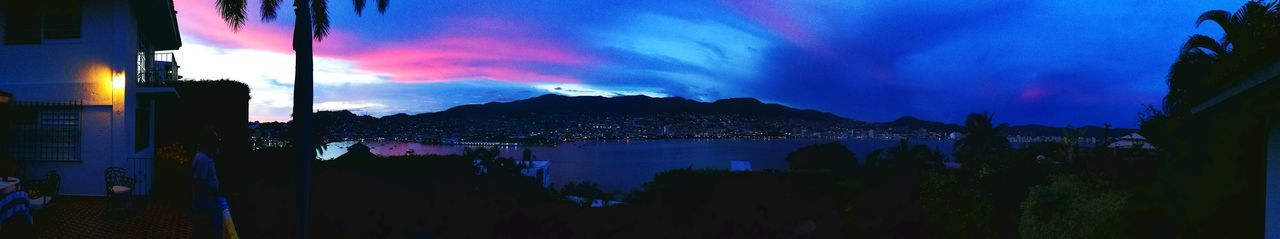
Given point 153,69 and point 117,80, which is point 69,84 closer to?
point 117,80

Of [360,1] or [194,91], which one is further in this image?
[194,91]

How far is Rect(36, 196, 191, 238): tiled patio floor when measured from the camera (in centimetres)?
798

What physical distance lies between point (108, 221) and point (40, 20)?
507cm

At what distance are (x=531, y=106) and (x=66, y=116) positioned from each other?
7831 cm

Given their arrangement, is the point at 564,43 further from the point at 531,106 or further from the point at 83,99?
the point at 531,106

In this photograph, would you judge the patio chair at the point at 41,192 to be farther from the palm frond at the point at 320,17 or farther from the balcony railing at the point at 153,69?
the palm frond at the point at 320,17

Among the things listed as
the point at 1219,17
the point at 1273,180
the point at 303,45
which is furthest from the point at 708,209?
the point at 1219,17

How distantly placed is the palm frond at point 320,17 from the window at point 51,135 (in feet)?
14.6

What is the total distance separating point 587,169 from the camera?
89125 mm

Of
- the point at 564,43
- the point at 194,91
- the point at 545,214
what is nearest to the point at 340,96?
the point at 194,91

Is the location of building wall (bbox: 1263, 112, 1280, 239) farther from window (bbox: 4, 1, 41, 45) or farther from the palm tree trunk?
window (bbox: 4, 1, 41, 45)

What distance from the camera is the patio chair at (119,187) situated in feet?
30.5

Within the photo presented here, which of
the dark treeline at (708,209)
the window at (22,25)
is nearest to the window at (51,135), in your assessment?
the window at (22,25)

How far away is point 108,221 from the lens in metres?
8.80
